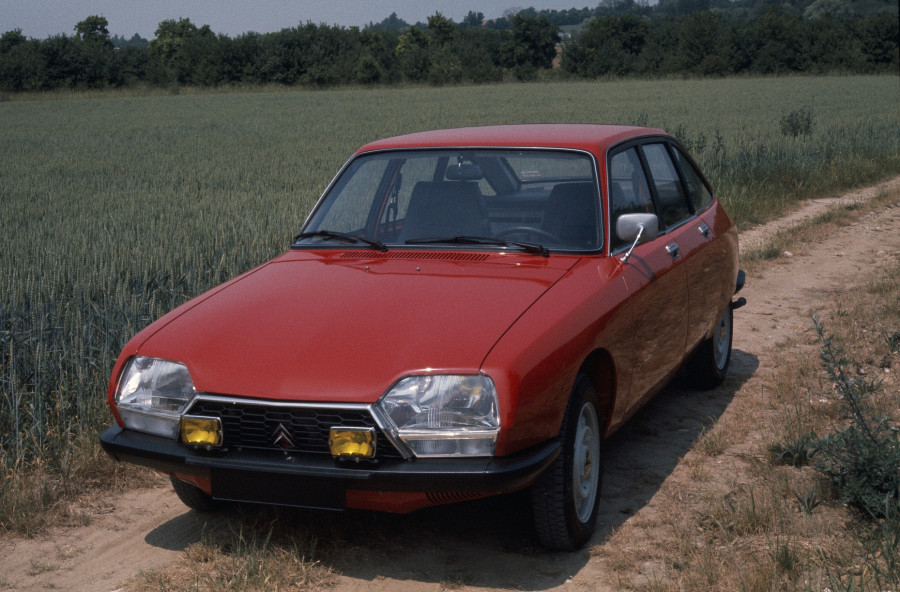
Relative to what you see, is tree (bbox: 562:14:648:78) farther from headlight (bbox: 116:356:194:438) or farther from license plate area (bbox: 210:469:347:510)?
license plate area (bbox: 210:469:347:510)

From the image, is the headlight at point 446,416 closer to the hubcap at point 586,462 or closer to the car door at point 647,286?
the hubcap at point 586,462

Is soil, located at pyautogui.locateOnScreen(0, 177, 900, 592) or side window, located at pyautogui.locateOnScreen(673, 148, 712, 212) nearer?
soil, located at pyautogui.locateOnScreen(0, 177, 900, 592)

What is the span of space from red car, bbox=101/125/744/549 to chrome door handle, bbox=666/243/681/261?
0.04 ft

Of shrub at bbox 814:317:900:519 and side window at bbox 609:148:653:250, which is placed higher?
side window at bbox 609:148:653:250

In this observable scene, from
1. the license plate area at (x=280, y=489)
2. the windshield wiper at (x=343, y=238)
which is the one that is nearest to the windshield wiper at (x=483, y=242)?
the windshield wiper at (x=343, y=238)

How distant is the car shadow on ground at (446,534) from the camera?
3535 millimetres

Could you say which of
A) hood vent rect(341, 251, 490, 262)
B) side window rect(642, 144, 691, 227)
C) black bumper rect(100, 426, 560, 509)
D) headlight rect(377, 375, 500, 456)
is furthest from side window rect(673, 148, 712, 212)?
headlight rect(377, 375, 500, 456)

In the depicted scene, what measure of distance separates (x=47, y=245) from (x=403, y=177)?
4.59 meters

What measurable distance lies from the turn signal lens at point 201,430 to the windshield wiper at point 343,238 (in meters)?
1.36

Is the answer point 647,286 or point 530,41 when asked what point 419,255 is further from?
point 530,41

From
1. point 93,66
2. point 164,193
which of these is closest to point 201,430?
point 164,193

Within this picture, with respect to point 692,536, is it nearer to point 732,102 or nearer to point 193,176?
point 193,176

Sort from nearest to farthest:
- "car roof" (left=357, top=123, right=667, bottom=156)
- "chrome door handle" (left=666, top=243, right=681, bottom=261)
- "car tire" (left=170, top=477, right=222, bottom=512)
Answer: "car tire" (left=170, top=477, right=222, bottom=512) → "car roof" (left=357, top=123, right=667, bottom=156) → "chrome door handle" (left=666, top=243, right=681, bottom=261)

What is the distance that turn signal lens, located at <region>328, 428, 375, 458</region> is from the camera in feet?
10.3
